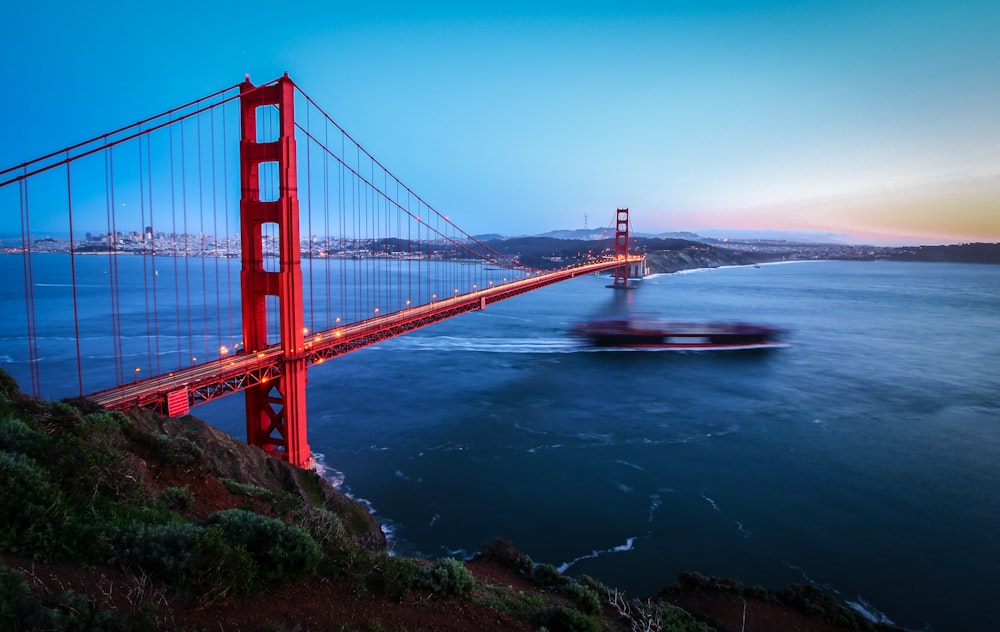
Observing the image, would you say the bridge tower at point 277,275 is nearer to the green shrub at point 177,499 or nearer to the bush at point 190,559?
the green shrub at point 177,499

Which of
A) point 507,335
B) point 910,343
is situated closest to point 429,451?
point 507,335

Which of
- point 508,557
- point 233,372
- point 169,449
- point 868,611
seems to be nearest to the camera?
point 169,449

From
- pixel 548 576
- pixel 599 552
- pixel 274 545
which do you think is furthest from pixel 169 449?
pixel 599 552

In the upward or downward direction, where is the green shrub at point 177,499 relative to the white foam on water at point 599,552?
upward

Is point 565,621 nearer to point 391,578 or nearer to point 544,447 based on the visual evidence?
point 391,578

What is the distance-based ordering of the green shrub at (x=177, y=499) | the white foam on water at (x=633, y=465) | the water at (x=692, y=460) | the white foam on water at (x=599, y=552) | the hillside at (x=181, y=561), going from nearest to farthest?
the hillside at (x=181, y=561)
the green shrub at (x=177, y=499)
the white foam on water at (x=599, y=552)
the water at (x=692, y=460)
the white foam on water at (x=633, y=465)

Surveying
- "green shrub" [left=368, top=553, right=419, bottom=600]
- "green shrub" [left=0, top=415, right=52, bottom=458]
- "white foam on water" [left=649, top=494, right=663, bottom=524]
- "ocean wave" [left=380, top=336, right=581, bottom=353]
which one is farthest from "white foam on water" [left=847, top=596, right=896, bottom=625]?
"ocean wave" [left=380, top=336, right=581, bottom=353]

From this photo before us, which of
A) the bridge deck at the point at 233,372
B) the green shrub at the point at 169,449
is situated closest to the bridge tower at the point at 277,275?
the bridge deck at the point at 233,372
